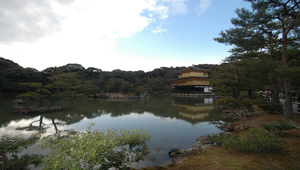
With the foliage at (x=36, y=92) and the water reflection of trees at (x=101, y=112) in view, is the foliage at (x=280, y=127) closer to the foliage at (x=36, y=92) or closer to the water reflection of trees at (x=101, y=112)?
the water reflection of trees at (x=101, y=112)

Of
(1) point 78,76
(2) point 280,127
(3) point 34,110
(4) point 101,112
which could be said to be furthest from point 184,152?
(1) point 78,76

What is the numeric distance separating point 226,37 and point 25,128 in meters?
9.01

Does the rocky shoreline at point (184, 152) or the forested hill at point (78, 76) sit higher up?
the forested hill at point (78, 76)

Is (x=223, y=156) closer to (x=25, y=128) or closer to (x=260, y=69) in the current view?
(x=260, y=69)

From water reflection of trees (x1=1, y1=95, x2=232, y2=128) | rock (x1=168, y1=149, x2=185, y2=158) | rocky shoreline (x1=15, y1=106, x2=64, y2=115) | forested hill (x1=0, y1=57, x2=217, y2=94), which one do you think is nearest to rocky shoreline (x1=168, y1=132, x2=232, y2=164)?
rock (x1=168, y1=149, x2=185, y2=158)

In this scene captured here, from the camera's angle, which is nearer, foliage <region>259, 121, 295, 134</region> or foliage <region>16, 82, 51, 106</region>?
foliage <region>259, 121, 295, 134</region>

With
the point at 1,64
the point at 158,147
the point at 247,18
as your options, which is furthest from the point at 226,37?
the point at 1,64

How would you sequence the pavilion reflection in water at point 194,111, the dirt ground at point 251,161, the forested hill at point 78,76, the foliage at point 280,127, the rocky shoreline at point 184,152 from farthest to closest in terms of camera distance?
the forested hill at point 78,76 < the pavilion reflection in water at point 194,111 < the foliage at point 280,127 < the rocky shoreline at point 184,152 < the dirt ground at point 251,161

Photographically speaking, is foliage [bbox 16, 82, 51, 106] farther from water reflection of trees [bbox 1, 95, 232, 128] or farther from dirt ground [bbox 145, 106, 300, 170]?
dirt ground [bbox 145, 106, 300, 170]

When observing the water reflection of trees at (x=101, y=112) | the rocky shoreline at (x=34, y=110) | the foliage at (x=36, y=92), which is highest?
the foliage at (x=36, y=92)

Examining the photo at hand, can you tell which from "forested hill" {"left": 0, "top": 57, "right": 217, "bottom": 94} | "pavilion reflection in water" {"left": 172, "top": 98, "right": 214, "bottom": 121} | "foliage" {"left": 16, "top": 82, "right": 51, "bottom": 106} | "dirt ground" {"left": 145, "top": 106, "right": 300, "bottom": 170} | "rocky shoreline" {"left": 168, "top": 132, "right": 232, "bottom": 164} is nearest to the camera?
"dirt ground" {"left": 145, "top": 106, "right": 300, "bottom": 170}

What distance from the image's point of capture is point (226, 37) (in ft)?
17.2

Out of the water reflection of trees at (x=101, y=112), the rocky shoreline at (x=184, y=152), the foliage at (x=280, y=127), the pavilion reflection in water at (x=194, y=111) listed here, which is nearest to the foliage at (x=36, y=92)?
the water reflection of trees at (x=101, y=112)

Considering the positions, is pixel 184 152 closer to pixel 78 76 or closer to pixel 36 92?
pixel 36 92
